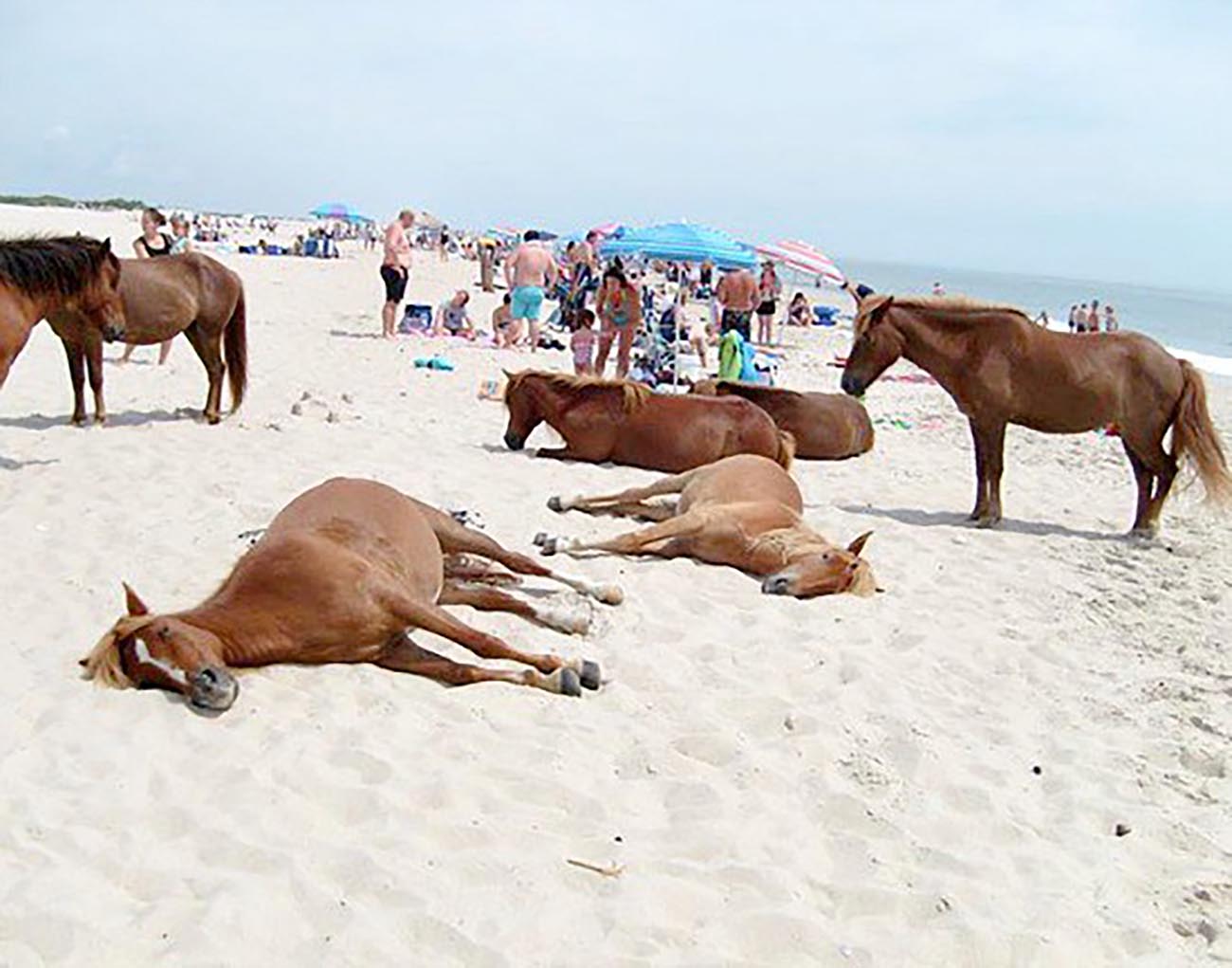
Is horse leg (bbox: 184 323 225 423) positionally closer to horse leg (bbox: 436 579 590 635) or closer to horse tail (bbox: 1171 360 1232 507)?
horse leg (bbox: 436 579 590 635)

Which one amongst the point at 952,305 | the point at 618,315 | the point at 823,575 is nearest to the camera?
the point at 823,575

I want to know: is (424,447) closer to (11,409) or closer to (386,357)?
(11,409)

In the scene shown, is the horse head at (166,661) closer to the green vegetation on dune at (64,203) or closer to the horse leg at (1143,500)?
the horse leg at (1143,500)

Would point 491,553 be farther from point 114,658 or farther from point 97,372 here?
point 97,372

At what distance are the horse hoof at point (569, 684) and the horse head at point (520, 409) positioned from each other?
517 centimetres

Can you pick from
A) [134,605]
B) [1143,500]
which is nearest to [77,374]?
[134,605]

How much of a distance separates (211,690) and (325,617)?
570 millimetres

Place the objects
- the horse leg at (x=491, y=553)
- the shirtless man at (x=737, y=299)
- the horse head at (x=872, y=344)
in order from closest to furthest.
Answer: the horse leg at (x=491, y=553), the horse head at (x=872, y=344), the shirtless man at (x=737, y=299)

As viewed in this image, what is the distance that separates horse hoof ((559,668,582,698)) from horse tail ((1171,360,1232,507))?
6.22 meters

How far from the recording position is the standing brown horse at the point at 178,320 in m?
9.27

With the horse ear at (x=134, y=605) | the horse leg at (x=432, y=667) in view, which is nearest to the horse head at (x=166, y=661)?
the horse ear at (x=134, y=605)

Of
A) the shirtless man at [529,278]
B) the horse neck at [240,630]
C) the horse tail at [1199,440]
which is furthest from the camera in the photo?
the shirtless man at [529,278]

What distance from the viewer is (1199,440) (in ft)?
28.9

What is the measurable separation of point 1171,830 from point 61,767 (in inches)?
146
